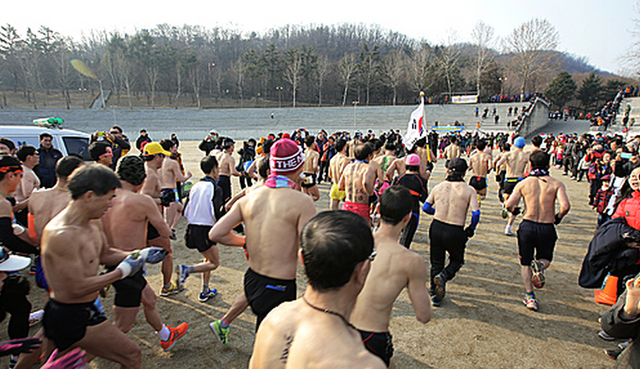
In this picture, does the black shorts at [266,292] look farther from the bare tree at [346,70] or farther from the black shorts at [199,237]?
the bare tree at [346,70]

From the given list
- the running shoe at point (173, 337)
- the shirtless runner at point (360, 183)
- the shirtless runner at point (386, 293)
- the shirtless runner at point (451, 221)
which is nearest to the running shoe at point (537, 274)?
the shirtless runner at point (451, 221)

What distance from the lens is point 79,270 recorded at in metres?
2.09

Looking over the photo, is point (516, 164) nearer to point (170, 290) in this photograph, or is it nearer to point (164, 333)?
point (170, 290)

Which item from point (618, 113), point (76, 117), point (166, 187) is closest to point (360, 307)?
point (166, 187)

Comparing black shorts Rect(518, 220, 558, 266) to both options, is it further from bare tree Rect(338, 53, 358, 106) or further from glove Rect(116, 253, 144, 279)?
bare tree Rect(338, 53, 358, 106)

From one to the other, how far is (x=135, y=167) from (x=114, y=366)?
1968 millimetres

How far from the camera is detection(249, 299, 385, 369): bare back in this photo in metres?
1.00

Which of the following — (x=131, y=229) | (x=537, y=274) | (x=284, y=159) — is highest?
(x=284, y=159)

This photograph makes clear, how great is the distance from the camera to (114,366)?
3150 mm

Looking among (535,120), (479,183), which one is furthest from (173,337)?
(535,120)

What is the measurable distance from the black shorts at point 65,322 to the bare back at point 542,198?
490 cm

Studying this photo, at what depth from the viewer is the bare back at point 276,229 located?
2496 mm

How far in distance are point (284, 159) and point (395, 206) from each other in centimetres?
99

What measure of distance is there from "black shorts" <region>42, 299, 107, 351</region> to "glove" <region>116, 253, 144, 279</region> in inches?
13.3
